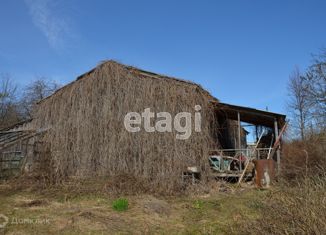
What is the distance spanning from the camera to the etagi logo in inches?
529

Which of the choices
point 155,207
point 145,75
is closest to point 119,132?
point 145,75

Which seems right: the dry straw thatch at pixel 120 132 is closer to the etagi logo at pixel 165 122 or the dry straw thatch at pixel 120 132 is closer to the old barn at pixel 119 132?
the old barn at pixel 119 132

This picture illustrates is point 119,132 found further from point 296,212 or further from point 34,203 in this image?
point 296,212

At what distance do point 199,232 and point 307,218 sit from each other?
3522mm

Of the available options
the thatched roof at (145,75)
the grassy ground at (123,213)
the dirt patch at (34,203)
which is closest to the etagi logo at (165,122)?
the thatched roof at (145,75)

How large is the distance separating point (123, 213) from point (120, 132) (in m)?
5.46

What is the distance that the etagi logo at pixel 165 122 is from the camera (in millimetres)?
13430

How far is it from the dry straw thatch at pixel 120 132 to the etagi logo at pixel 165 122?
0.59 feet

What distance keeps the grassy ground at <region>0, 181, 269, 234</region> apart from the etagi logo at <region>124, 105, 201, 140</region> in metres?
2.71

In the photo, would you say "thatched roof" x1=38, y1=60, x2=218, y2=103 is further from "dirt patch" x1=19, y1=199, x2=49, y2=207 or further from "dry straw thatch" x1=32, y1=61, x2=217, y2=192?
"dirt patch" x1=19, y1=199, x2=49, y2=207

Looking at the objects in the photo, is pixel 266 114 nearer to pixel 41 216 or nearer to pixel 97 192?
pixel 97 192

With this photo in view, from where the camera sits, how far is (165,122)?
13672 millimetres

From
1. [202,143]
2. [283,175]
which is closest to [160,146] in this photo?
[202,143]

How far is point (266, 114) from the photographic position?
1463cm
